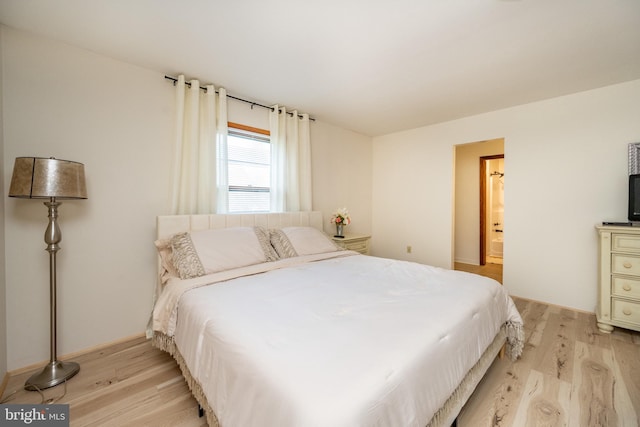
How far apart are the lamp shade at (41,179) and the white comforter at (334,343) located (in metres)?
1.02

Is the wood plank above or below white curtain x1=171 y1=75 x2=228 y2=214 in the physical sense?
below

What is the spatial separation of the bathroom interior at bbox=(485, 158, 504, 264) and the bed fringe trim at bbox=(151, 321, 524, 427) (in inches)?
170

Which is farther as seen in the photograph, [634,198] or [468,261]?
[468,261]

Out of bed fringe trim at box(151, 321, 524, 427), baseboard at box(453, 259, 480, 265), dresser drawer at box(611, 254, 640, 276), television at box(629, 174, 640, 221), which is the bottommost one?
baseboard at box(453, 259, 480, 265)

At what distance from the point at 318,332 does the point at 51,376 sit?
6.52 feet

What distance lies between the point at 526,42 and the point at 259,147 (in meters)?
2.65

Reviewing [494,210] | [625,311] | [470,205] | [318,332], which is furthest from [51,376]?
[494,210]

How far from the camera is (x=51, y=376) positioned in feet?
5.74

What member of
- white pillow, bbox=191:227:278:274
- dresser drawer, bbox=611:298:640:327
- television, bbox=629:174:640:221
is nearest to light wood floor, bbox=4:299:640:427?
dresser drawer, bbox=611:298:640:327

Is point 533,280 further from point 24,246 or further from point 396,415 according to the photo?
point 24,246

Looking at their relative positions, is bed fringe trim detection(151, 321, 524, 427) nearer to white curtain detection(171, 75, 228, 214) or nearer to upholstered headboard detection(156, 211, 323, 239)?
upholstered headboard detection(156, 211, 323, 239)

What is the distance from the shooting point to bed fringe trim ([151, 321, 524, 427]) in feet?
3.85

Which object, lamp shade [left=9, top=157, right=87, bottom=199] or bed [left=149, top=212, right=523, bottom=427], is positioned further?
lamp shade [left=9, top=157, right=87, bottom=199]

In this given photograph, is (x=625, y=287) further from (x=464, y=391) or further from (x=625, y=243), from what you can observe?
(x=464, y=391)
